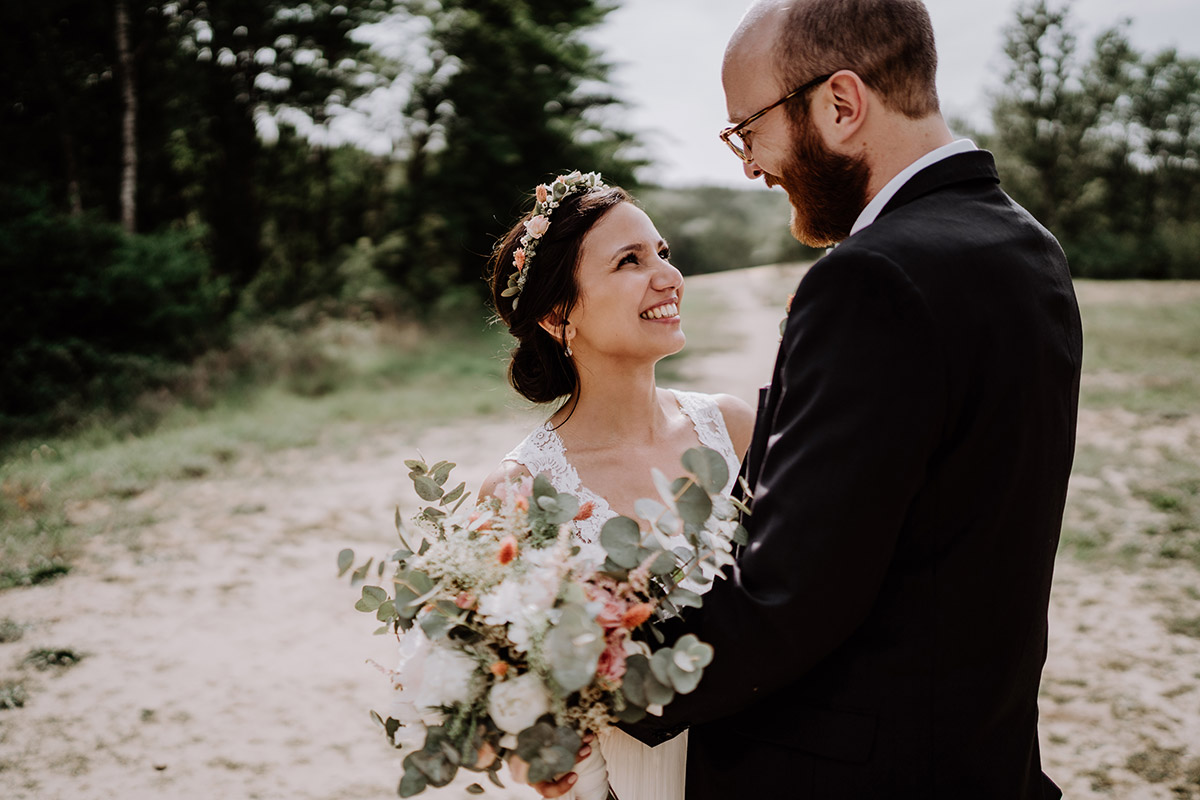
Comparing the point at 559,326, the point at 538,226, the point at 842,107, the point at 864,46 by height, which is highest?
the point at 864,46

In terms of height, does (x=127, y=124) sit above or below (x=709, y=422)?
above

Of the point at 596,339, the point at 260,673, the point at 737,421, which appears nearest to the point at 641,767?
the point at 596,339

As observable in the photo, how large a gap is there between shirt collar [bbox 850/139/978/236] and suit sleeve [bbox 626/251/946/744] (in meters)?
0.28

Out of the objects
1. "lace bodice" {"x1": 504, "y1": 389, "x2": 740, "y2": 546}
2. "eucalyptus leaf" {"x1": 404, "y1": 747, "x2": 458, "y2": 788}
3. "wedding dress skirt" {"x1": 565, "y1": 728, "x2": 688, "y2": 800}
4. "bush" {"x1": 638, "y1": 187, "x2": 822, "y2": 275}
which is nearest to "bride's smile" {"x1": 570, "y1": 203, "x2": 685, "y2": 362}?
"lace bodice" {"x1": 504, "y1": 389, "x2": 740, "y2": 546}

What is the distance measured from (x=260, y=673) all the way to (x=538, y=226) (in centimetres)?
392

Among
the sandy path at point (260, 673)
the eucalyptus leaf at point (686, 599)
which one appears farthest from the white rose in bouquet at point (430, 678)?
the sandy path at point (260, 673)

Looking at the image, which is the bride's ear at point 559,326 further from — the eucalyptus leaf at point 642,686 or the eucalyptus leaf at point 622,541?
the eucalyptus leaf at point 642,686

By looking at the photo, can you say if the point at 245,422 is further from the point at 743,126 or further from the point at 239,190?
the point at 743,126

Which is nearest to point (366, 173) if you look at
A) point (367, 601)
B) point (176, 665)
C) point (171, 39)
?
point (171, 39)

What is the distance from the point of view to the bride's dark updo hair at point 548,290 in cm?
321

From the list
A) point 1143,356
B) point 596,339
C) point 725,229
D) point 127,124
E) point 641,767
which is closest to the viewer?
point 641,767

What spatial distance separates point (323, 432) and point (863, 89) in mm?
10752

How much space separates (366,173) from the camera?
2027 centimetres

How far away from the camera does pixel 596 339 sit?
10.4ft
